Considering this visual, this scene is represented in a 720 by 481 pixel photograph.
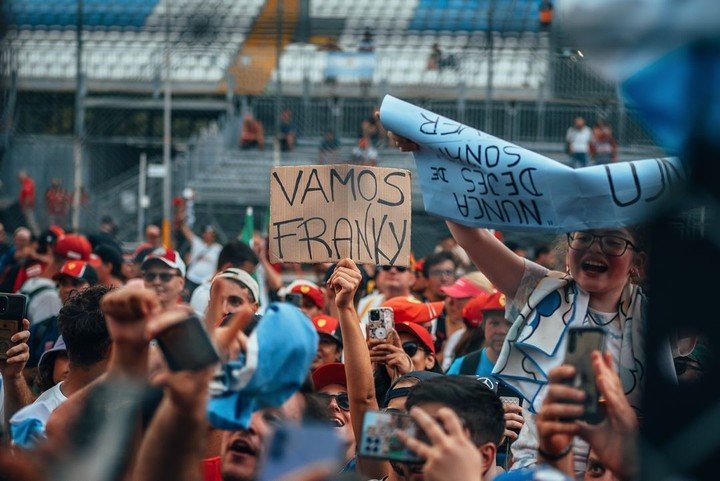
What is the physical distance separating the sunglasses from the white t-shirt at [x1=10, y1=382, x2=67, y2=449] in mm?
1918

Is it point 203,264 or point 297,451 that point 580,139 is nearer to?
point 203,264

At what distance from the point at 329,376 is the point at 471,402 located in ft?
5.20

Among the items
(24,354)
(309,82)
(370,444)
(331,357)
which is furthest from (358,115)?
(370,444)

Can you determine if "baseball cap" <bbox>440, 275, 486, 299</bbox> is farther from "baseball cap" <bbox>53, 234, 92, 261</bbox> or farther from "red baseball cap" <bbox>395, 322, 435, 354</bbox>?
"baseball cap" <bbox>53, 234, 92, 261</bbox>

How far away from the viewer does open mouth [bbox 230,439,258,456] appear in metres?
3.20

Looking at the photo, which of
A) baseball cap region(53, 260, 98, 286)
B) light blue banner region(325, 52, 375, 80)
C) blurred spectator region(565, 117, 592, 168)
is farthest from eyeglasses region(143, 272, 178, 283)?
light blue banner region(325, 52, 375, 80)

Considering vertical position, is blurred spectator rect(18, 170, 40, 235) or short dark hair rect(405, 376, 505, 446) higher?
short dark hair rect(405, 376, 505, 446)

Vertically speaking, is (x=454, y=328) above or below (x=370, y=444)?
below

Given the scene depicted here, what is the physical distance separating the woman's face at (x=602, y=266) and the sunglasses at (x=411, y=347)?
164 cm

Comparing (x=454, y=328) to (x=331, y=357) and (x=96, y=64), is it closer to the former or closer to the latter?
(x=331, y=357)

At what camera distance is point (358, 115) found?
21172 mm

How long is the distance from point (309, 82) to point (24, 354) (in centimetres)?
1851

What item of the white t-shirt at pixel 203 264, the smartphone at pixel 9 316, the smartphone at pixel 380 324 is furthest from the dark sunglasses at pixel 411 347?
the white t-shirt at pixel 203 264

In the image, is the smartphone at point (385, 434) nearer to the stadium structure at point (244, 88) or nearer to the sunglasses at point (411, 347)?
the sunglasses at point (411, 347)
